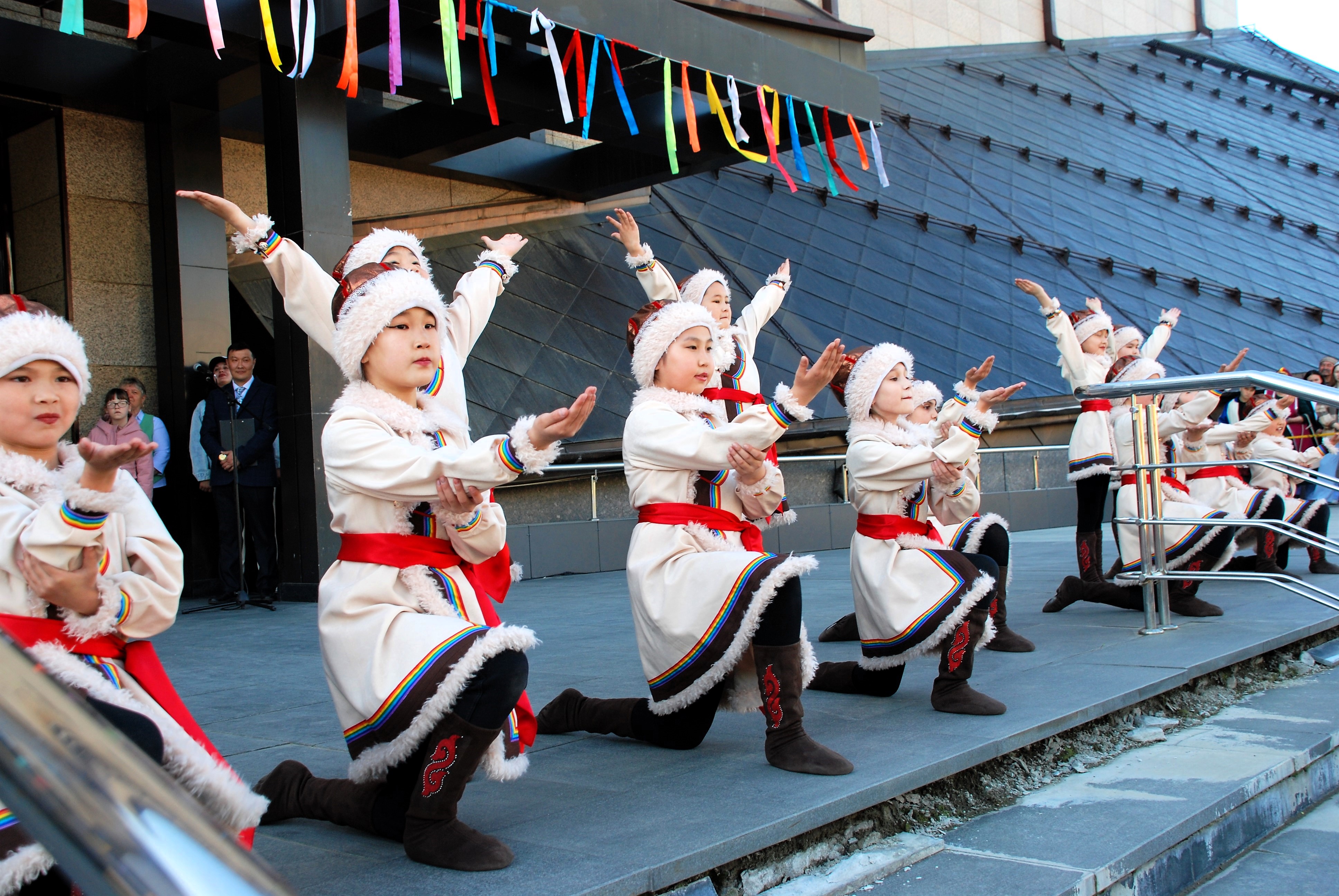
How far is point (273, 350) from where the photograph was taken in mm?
8977

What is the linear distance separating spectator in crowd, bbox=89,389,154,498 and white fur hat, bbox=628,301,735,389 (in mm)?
4802

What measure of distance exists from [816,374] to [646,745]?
1.29m

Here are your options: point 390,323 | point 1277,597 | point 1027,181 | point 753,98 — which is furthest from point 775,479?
point 1027,181

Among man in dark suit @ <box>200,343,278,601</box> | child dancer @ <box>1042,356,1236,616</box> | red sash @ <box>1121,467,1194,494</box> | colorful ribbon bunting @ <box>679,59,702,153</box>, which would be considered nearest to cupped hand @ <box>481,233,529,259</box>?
colorful ribbon bunting @ <box>679,59,702,153</box>

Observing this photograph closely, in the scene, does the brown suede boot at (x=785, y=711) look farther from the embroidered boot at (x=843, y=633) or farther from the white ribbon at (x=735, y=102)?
the white ribbon at (x=735, y=102)

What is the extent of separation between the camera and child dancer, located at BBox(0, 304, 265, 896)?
2018mm

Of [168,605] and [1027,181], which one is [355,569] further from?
[1027,181]

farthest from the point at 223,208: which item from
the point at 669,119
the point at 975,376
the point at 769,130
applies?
the point at 769,130

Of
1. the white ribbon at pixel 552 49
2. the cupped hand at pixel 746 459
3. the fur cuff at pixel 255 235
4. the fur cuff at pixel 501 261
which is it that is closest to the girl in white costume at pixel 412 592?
the cupped hand at pixel 746 459

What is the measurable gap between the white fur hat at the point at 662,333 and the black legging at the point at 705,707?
91cm

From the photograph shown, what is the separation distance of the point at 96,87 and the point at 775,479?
746cm

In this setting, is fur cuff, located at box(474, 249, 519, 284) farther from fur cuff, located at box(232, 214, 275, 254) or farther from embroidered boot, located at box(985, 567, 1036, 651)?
embroidered boot, located at box(985, 567, 1036, 651)

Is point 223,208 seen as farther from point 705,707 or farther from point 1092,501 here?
point 1092,501

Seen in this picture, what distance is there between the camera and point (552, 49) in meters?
6.69
